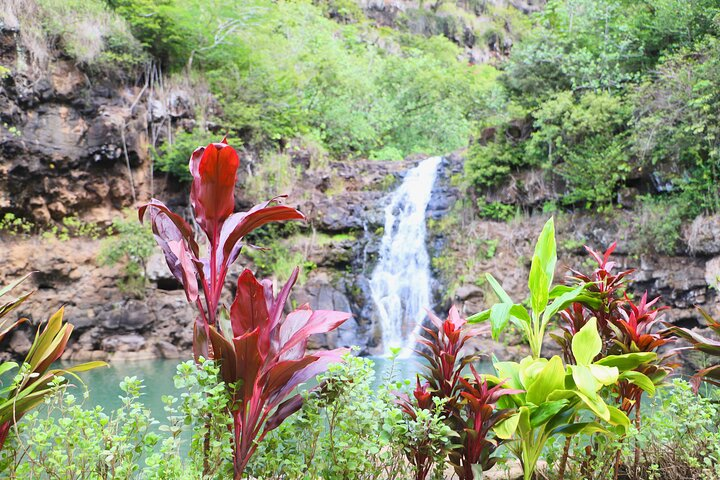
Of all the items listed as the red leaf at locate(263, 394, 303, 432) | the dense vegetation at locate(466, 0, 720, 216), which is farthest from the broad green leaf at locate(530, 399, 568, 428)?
the dense vegetation at locate(466, 0, 720, 216)

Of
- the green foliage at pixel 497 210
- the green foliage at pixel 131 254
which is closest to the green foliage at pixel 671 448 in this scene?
the green foliage at pixel 497 210

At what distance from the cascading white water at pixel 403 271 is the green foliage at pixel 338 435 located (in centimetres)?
863

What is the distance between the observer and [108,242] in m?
10.7

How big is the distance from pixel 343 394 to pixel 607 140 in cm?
1003

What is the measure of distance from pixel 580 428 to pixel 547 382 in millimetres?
231

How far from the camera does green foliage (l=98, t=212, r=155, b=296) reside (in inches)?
406

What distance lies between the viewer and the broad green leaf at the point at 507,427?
172 cm

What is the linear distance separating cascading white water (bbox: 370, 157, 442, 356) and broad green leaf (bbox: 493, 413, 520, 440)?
28.0 feet

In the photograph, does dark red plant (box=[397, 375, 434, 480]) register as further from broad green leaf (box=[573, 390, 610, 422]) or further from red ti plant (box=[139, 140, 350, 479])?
broad green leaf (box=[573, 390, 610, 422])

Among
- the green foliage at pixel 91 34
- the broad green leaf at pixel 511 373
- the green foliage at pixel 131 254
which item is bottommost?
the green foliage at pixel 131 254

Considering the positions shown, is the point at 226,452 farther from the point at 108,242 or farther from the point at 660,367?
the point at 108,242

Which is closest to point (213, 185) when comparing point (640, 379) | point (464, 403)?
point (464, 403)

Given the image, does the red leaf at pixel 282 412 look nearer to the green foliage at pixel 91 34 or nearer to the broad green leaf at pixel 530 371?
the broad green leaf at pixel 530 371

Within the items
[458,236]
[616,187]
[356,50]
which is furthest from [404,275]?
[356,50]
